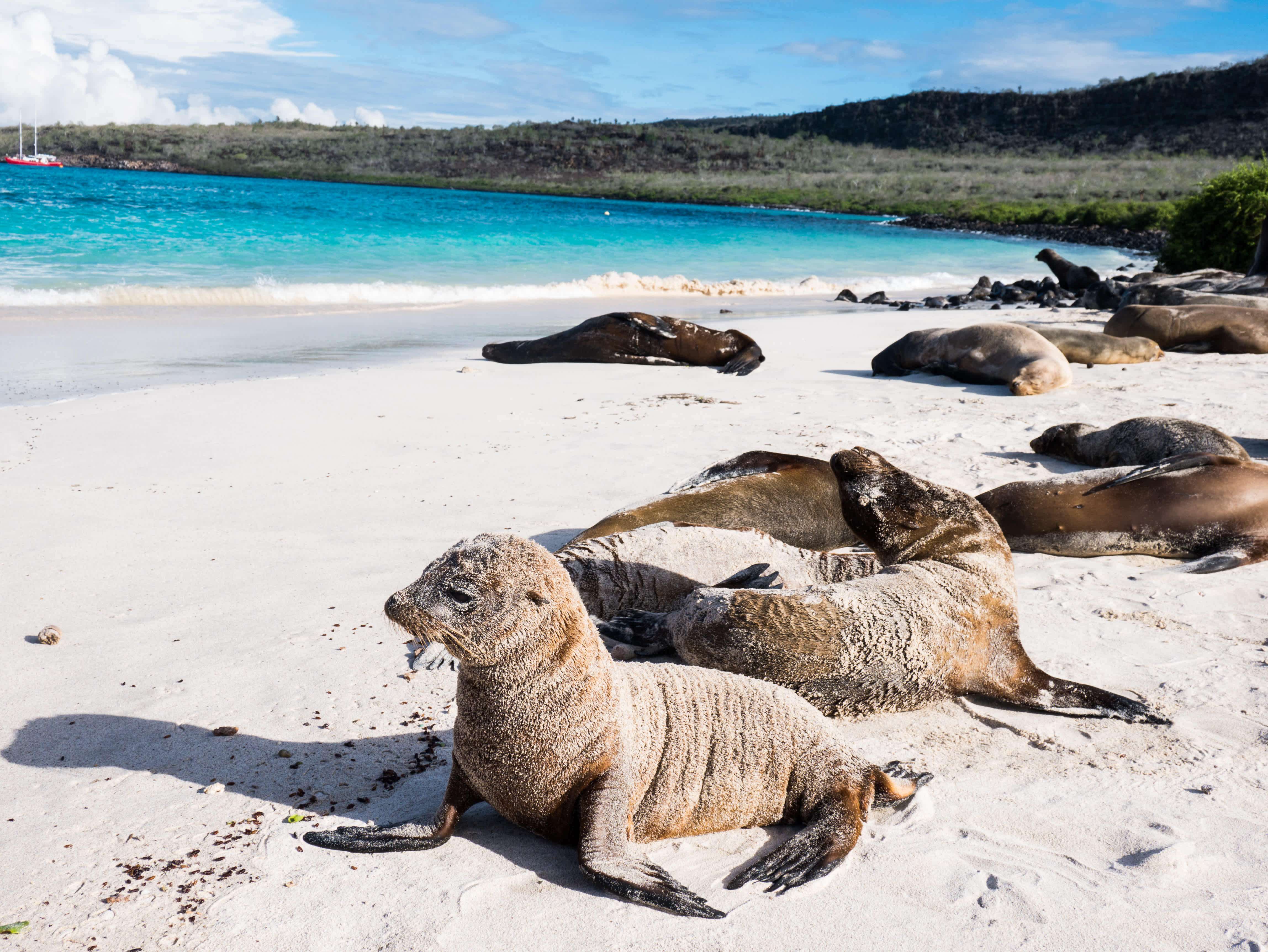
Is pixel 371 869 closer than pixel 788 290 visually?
Yes

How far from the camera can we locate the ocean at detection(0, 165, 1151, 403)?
39.0 feet

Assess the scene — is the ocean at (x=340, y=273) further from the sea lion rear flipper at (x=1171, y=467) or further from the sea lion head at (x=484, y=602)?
the sea lion rear flipper at (x=1171, y=467)

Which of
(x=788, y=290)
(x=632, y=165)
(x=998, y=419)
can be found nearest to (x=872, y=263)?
(x=788, y=290)

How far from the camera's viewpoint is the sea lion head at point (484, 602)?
105 inches

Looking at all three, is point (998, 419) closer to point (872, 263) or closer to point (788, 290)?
point (788, 290)

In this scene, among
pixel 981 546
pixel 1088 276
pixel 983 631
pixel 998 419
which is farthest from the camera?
pixel 1088 276

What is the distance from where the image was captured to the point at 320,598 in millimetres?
4641

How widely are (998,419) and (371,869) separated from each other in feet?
24.5

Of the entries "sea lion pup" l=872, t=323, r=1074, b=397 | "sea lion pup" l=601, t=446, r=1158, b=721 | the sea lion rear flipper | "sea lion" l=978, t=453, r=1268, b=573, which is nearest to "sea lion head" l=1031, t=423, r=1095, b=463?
the sea lion rear flipper

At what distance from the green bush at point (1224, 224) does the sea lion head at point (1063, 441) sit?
14.8 metres

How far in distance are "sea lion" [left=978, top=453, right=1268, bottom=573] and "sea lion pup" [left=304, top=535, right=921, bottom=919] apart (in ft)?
9.39

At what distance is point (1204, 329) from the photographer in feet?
42.3

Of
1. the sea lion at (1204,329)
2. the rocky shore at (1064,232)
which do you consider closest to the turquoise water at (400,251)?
the rocky shore at (1064,232)

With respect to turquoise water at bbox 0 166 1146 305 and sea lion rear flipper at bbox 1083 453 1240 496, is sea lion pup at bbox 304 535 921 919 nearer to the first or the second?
sea lion rear flipper at bbox 1083 453 1240 496
